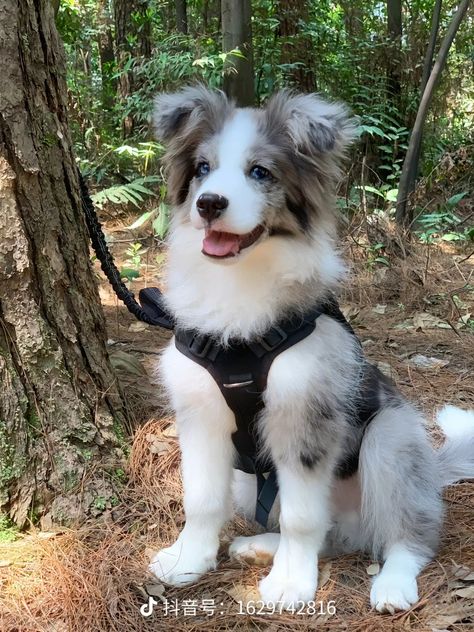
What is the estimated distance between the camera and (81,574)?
7.46 ft

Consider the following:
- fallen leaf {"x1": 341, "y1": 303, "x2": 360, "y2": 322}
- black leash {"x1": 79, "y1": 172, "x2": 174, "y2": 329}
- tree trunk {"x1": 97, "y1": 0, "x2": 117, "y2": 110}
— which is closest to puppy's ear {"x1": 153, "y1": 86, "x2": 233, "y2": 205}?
black leash {"x1": 79, "y1": 172, "x2": 174, "y2": 329}

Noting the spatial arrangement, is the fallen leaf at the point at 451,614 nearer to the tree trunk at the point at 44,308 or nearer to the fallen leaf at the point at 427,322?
the tree trunk at the point at 44,308

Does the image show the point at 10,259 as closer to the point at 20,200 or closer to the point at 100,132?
the point at 20,200

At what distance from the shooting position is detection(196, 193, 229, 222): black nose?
6.42 feet

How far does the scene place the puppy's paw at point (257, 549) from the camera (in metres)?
2.40

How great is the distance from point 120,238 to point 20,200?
4426 millimetres

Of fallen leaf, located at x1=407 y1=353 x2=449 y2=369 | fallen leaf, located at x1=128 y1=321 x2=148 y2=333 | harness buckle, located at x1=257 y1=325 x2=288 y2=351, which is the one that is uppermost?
harness buckle, located at x1=257 y1=325 x2=288 y2=351

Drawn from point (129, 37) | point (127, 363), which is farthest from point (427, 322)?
point (129, 37)

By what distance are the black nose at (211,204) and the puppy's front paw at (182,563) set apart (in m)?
1.32

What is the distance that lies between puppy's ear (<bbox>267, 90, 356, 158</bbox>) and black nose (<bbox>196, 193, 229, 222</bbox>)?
421mm

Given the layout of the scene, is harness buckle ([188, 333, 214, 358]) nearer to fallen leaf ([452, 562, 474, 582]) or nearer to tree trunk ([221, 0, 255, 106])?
fallen leaf ([452, 562, 474, 582])

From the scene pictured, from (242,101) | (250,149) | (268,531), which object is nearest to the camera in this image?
(250,149)

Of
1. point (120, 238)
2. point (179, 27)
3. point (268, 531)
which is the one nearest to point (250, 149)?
point (268, 531)

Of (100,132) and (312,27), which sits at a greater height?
(312,27)
